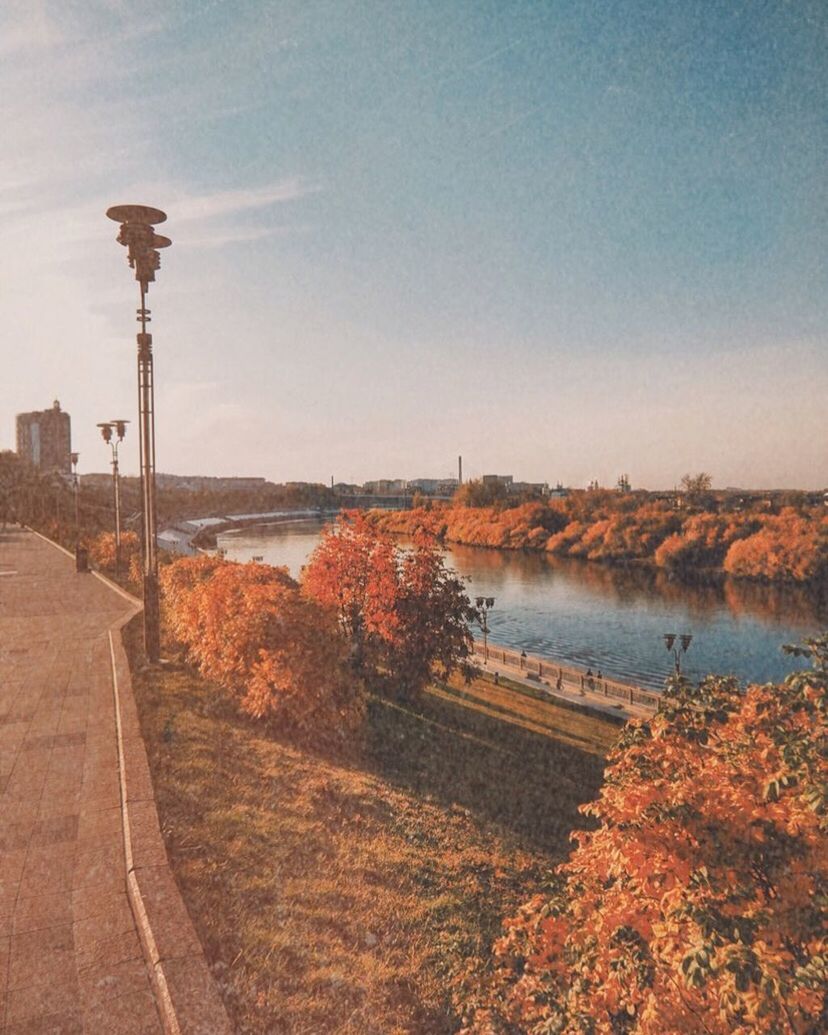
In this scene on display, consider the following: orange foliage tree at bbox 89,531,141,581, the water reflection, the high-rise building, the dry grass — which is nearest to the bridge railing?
the dry grass

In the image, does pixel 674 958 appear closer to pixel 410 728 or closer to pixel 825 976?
pixel 825 976

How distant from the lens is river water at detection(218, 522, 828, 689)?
1355 inches

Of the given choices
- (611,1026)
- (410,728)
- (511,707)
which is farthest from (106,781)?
(511,707)

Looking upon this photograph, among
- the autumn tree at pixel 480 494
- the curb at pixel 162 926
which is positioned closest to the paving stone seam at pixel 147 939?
the curb at pixel 162 926

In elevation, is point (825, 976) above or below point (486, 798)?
above

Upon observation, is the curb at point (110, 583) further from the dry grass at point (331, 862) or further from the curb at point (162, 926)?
the curb at point (162, 926)

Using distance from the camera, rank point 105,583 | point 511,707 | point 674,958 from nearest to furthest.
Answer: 1. point 674,958
2. point 511,707
3. point 105,583

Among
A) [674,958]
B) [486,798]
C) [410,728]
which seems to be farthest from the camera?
[410,728]

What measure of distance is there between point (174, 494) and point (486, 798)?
187 m

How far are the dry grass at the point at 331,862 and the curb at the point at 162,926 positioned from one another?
0.40 meters

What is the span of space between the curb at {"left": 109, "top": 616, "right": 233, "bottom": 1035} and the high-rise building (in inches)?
7366

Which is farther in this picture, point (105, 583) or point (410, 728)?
point (105, 583)

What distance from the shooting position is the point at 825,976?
12.1ft

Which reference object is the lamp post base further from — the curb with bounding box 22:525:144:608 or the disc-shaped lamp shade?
the disc-shaped lamp shade
